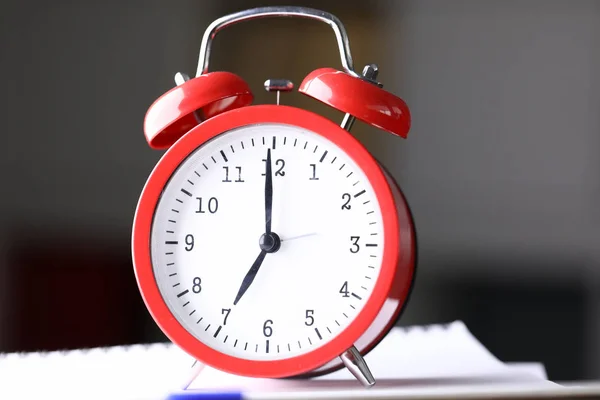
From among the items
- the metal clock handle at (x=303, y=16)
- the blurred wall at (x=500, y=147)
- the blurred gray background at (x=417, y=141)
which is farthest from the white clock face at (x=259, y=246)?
the blurred wall at (x=500, y=147)

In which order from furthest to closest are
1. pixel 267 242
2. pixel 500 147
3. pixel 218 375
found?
pixel 500 147 → pixel 218 375 → pixel 267 242

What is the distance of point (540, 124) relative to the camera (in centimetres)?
245

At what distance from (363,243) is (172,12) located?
71.0 inches

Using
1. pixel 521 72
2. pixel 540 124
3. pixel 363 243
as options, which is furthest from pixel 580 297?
pixel 363 243

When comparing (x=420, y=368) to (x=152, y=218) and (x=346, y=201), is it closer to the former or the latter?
(x=346, y=201)

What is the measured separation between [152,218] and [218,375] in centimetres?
21

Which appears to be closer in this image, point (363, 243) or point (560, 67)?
point (363, 243)

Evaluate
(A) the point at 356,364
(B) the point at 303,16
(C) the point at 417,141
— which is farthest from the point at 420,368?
(C) the point at 417,141

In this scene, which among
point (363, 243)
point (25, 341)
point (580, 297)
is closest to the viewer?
point (363, 243)

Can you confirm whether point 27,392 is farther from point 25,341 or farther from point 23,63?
point 23,63

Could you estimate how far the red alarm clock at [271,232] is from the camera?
2.53ft

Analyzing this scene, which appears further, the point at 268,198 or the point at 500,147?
the point at 500,147

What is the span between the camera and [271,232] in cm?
79

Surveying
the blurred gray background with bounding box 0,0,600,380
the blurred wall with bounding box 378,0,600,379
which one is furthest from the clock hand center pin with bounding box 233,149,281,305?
the blurred wall with bounding box 378,0,600,379
